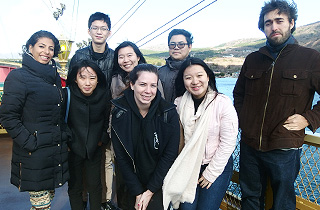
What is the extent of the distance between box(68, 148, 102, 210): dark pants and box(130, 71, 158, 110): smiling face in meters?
0.85

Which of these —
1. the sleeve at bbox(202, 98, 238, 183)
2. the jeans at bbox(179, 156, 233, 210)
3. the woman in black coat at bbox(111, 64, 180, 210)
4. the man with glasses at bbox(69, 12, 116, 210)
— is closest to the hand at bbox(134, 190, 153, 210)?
the woman in black coat at bbox(111, 64, 180, 210)

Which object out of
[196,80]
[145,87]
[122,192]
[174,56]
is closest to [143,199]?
[122,192]

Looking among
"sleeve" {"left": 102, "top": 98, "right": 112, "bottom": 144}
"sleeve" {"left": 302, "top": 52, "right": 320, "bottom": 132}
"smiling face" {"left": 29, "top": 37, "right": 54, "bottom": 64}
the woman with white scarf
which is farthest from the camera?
"sleeve" {"left": 102, "top": 98, "right": 112, "bottom": 144}

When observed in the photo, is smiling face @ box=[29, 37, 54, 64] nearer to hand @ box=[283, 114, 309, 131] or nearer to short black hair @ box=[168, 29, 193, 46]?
short black hair @ box=[168, 29, 193, 46]

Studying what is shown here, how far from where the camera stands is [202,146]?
1.73 meters

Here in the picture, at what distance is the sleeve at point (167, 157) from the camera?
5.63ft

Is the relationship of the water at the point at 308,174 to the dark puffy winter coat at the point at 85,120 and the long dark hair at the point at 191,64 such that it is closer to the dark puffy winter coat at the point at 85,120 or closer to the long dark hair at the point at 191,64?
the long dark hair at the point at 191,64

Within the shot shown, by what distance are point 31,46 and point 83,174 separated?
48.9 inches

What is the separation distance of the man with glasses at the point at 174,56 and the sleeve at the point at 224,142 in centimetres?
80

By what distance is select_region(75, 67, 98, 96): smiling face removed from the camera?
2.00 m

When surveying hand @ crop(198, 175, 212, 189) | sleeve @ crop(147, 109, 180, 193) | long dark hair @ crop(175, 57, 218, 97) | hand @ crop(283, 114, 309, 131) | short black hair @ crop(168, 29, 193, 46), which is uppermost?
short black hair @ crop(168, 29, 193, 46)

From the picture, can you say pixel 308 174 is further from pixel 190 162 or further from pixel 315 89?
pixel 190 162

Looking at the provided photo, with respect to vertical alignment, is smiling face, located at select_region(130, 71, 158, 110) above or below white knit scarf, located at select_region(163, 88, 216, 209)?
above

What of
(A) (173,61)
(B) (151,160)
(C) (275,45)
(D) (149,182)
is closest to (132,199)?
(D) (149,182)
